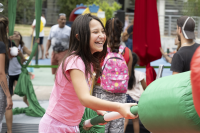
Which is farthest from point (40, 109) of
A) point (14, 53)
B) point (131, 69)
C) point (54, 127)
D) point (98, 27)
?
point (98, 27)

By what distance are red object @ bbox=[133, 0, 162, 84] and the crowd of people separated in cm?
18

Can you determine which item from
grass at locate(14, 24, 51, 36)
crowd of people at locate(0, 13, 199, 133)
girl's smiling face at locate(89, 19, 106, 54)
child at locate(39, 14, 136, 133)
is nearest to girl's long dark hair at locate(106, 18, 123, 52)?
crowd of people at locate(0, 13, 199, 133)

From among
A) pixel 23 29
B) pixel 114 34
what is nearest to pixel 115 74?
pixel 114 34

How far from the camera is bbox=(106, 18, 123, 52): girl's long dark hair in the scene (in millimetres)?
2990

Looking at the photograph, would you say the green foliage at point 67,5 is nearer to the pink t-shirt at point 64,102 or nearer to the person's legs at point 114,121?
the person's legs at point 114,121

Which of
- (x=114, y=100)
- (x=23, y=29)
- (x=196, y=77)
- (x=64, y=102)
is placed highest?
(x=23, y=29)

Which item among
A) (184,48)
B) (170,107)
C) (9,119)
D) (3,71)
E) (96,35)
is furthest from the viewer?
(9,119)

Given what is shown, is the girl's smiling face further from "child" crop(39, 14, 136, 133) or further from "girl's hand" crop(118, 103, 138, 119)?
"girl's hand" crop(118, 103, 138, 119)

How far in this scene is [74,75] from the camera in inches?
58.3

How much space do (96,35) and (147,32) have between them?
225 cm

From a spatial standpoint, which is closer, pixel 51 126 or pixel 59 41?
pixel 51 126

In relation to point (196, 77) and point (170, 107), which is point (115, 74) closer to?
point (170, 107)

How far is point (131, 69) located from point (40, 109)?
4.64 feet

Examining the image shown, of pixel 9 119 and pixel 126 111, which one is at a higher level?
pixel 126 111
